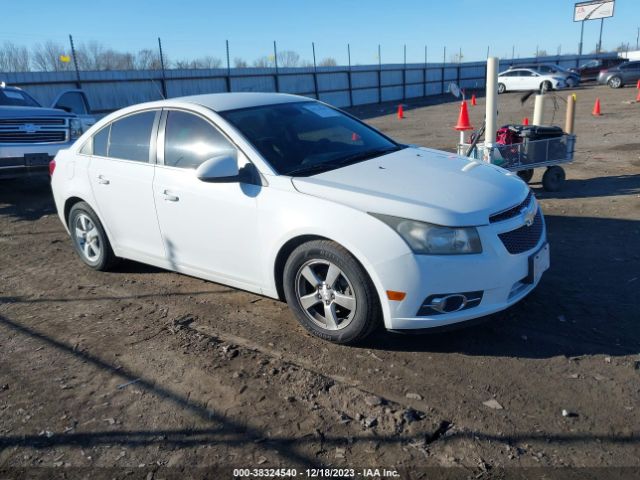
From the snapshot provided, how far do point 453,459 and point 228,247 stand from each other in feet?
7.42

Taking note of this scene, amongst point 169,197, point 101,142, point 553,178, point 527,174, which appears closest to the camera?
point 169,197

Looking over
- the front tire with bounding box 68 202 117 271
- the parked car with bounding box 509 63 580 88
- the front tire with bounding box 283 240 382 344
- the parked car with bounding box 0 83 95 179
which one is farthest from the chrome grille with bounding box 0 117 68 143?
the parked car with bounding box 509 63 580 88

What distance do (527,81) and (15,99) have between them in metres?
29.4

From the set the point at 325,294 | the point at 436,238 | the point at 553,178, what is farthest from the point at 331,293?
the point at 553,178

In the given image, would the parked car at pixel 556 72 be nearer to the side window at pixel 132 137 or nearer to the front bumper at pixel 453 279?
the side window at pixel 132 137

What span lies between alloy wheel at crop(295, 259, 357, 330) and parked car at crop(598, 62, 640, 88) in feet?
114

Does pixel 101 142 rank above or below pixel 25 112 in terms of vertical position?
below

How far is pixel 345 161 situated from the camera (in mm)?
4266

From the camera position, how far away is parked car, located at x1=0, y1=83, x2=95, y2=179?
869 cm

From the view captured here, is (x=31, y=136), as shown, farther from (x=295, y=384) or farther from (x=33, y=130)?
(x=295, y=384)

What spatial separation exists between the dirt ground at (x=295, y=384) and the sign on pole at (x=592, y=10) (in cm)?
7266

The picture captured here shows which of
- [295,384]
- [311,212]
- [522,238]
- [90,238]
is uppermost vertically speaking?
[311,212]

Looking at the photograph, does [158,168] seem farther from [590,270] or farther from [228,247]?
[590,270]

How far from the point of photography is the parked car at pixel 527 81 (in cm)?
3189
